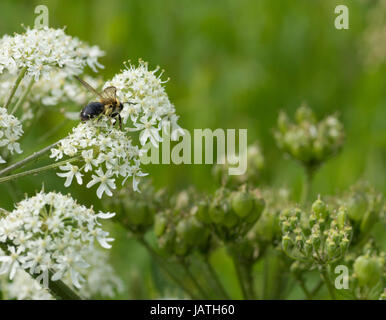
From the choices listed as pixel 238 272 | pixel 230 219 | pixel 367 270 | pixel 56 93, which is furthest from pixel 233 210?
pixel 56 93

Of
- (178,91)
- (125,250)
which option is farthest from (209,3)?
(125,250)

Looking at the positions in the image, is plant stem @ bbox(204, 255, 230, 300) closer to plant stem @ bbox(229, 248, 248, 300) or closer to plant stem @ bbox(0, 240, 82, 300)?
plant stem @ bbox(229, 248, 248, 300)

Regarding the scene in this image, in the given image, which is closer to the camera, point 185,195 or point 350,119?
point 185,195

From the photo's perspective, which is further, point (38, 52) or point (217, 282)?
point (217, 282)

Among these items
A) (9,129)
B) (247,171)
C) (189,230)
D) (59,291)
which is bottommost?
(59,291)

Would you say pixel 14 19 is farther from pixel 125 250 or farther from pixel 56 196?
pixel 56 196

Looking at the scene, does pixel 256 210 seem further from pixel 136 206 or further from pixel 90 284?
pixel 90 284
